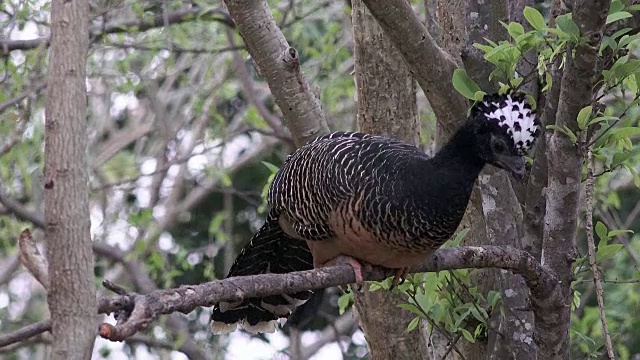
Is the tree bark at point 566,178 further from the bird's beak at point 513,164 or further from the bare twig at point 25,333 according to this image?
the bare twig at point 25,333

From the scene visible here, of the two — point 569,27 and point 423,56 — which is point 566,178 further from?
point 423,56

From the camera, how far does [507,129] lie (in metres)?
3.57

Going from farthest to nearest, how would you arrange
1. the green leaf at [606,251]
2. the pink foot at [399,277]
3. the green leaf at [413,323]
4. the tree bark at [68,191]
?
the green leaf at [413,323]
the pink foot at [399,277]
the green leaf at [606,251]
the tree bark at [68,191]

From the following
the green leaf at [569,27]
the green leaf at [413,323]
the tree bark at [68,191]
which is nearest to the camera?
the tree bark at [68,191]

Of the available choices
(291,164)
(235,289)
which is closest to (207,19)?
(291,164)

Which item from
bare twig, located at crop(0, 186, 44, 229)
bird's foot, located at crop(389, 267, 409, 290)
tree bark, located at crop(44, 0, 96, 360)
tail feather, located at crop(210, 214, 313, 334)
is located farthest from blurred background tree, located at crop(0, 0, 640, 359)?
tree bark, located at crop(44, 0, 96, 360)

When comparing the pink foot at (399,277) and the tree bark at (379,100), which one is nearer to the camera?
the pink foot at (399,277)

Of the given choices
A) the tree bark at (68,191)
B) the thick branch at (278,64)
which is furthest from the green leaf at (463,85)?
the tree bark at (68,191)

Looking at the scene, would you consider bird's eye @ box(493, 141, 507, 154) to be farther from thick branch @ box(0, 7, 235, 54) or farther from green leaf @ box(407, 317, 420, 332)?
thick branch @ box(0, 7, 235, 54)

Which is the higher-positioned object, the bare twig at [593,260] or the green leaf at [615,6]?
the green leaf at [615,6]

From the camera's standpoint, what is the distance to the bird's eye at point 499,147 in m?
3.59

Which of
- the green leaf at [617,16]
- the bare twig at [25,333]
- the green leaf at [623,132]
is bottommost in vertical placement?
the bare twig at [25,333]

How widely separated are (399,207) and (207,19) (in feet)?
10.1

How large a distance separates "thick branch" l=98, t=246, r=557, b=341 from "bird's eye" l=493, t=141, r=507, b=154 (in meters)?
0.36
